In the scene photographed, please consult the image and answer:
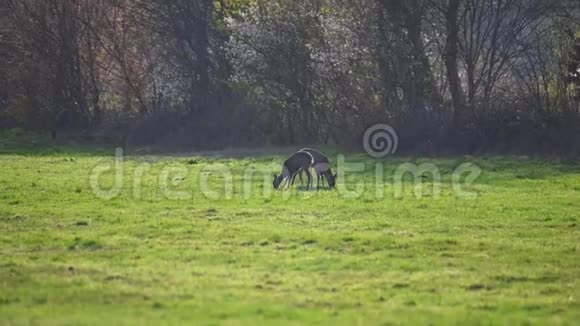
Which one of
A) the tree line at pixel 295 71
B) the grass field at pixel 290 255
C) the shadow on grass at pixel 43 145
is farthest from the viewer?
the shadow on grass at pixel 43 145

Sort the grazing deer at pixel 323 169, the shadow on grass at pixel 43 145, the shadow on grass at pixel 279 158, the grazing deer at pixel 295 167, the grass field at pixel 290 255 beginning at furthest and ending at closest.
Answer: the shadow on grass at pixel 43 145
the shadow on grass at pixel 279 158
the grazing deer at pixel 295 167
the grazing deer at pixel 323 169
the grass field at pixel 290 255

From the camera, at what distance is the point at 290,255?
15594 mm

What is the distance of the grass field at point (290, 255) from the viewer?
11.7m

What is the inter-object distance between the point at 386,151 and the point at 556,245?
793 inches

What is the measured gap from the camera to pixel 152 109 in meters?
49.5

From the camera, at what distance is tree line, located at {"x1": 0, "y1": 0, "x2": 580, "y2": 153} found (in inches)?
1437

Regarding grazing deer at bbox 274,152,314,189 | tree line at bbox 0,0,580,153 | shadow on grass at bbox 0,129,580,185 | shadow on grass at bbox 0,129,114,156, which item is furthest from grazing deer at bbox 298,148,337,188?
shadow on grass at bbox 0,129,114,156

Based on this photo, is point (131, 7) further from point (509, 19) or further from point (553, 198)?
point (553, 198)

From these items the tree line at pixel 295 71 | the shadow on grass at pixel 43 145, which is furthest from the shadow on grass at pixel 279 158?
the tree line at pixel 295 71

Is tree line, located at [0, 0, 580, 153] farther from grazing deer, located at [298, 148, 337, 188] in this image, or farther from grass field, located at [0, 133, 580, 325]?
grazing deer, located at [298, 148, 337, 188]

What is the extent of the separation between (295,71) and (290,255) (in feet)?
90.6

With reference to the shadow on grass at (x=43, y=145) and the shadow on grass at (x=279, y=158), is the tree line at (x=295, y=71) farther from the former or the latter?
the shadow on grass at (x=279, y=158)

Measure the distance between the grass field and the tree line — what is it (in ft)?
30.8

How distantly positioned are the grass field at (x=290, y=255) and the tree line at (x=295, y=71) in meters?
9.39
